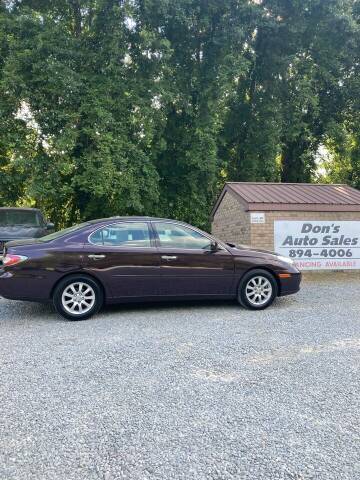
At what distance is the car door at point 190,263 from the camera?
242 inches

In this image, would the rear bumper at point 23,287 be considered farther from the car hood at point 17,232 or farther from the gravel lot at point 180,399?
the car hood at point 17,232

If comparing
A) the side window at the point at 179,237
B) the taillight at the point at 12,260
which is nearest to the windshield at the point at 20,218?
the taillight at the point at 12,260

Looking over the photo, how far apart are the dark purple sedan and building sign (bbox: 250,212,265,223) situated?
369 centimetres

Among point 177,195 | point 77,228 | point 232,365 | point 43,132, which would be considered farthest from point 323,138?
point 232,365

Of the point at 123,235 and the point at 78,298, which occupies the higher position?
the point at 123,235

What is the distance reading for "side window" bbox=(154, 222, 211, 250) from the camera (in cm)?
630

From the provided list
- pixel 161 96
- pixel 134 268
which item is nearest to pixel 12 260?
pixel 134 268

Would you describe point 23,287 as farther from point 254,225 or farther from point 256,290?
point 254,225

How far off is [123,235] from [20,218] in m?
5.90

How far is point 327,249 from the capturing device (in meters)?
10.6

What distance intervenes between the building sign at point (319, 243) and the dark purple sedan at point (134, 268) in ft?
12.5

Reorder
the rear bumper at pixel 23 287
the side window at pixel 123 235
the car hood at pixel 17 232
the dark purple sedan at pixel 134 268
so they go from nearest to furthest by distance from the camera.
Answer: the rear bumper at pixel 23 287 < the dark purple sedan at pixel 134 268 < the side window at pixel 123 235 < the car hood at pixel 17 232

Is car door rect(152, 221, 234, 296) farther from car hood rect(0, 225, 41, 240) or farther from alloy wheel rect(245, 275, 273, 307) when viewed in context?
car hood rect(0, 225, 41, 240)

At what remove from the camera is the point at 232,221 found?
454 inches
